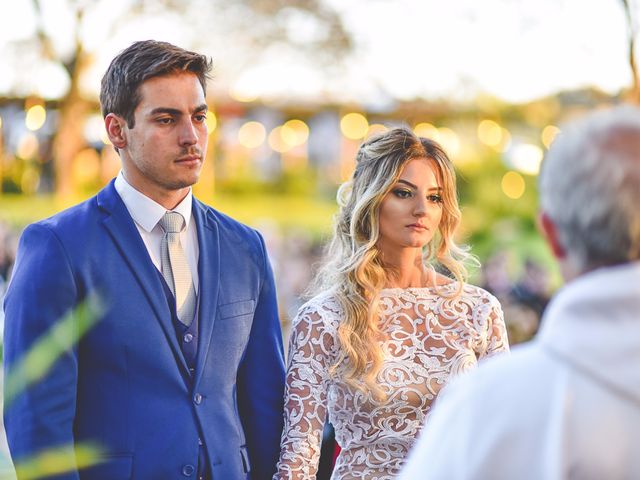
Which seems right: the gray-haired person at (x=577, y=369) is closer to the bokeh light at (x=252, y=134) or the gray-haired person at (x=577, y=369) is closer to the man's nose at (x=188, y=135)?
the man's nose at (x=188, y=135)

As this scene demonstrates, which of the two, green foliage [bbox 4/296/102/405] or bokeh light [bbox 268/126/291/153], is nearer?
green foliage [bbox 4/296/102/405]

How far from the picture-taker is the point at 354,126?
26094 millimetres

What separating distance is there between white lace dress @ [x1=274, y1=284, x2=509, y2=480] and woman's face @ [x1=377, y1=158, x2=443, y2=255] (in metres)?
0.24

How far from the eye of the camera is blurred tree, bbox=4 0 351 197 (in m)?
15.7

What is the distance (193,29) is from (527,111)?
6.05 meters

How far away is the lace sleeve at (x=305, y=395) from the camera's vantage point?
3656mm

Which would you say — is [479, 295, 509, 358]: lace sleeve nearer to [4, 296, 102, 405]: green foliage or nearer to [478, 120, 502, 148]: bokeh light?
[4, 296, 102, 405]: green foliage

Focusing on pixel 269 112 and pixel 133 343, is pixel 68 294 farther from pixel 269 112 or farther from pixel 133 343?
pixel 269 112

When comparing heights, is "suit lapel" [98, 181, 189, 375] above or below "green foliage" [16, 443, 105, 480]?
above

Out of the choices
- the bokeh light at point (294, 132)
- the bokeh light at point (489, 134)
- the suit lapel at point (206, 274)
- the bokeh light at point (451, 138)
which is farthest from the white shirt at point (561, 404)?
the bokeh light at point (294, 132)

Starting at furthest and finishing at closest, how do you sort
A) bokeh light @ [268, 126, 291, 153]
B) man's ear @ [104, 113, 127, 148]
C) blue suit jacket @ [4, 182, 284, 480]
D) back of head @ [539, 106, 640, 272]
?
bokeh light @ [268, 126, 291, 153], man's ear @ [104, 113, 127, 148], blue suit jacket @ [4, 182, 284, 480], back of head @ [539, 106, 640, 272]

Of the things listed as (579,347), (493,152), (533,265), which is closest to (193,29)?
(493,152)

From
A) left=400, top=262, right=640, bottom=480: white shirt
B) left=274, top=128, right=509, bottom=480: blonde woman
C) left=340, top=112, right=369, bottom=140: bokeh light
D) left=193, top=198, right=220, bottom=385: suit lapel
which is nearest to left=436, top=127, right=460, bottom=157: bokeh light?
left=340, top=112, right=369, bottom=140: bokeh light

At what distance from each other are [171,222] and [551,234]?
6.23 ft
